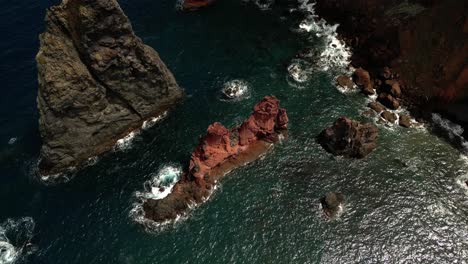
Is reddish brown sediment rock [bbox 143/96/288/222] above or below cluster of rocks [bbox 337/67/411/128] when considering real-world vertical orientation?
below

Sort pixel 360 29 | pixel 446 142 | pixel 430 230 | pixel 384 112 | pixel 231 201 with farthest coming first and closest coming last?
pixel 360 29, pixel 384 112, pixel 446 142, pixel 231 201, pixel 430 230

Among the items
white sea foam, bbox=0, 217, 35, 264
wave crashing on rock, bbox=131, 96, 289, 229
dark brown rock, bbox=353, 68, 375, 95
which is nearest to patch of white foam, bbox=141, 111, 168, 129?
wave crashing on rock, bbox=131, 96, 289, 229

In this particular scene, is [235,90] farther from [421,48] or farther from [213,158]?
[421,48]

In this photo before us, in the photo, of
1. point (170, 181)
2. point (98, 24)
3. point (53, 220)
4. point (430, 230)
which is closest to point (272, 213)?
point (170, 181)

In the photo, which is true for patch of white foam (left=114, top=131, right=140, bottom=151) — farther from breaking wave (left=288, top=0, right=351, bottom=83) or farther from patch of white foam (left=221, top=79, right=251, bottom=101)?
breaking wave (left=288, top=0, right=351, bottom=83)

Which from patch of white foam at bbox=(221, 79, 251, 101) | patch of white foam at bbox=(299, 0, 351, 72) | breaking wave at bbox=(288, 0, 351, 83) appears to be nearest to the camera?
patch of white foam at bbox=(221, 79, 251, 101)

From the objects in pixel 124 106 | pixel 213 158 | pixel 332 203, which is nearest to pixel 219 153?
pixel 213 158

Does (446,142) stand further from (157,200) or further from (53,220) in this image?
(53,220)
